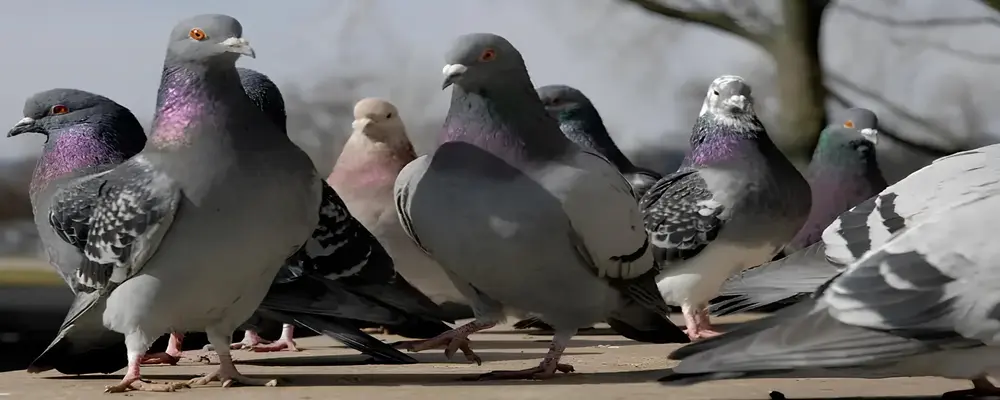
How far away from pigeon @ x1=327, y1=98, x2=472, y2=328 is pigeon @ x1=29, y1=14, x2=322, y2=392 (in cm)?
244

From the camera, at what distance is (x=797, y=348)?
8.45 ft

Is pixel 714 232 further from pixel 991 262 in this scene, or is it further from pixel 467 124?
pixel 991 262

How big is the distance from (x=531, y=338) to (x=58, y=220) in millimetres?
2805

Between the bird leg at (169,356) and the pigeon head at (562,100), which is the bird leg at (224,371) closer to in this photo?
the bird leg at (169,356)

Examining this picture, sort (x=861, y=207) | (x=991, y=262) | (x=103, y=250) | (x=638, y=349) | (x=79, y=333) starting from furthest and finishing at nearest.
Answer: (x=638, y=349) → (x=79, y=333) → (x=103, y=250) → (x=861, y=207) → (x=991, y=262)

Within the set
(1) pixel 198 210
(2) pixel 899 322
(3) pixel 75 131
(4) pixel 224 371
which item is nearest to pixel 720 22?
(3) pixel 75 131

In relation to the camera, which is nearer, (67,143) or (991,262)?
(991,262)

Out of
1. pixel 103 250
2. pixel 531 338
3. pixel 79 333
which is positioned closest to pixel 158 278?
pixel 103 250

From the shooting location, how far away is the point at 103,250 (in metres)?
3.32

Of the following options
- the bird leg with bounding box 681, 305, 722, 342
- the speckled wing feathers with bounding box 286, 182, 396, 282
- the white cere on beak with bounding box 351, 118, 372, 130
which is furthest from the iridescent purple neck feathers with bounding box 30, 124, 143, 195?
the bird leg with bounding box 681, 305, 722, 342

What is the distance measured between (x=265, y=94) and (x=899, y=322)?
3.30 m

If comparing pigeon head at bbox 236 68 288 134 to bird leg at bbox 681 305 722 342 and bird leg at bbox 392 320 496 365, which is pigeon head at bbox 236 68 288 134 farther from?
bird leg at bbox 681 305 722 342

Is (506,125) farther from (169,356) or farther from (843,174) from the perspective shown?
(843,174)

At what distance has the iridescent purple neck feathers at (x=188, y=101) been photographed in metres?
3.30
